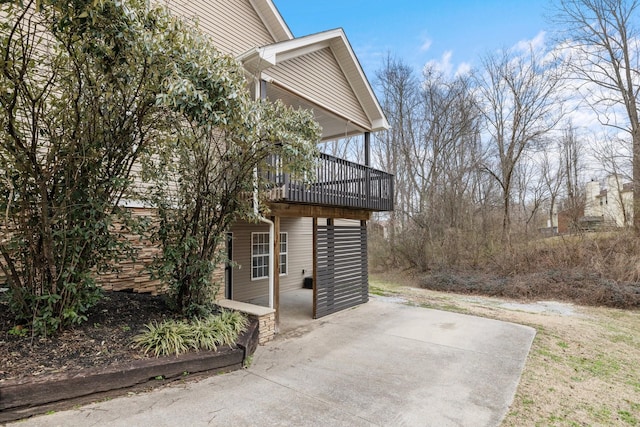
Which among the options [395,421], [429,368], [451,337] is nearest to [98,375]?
[395,421]

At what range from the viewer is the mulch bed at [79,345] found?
315 centimetres

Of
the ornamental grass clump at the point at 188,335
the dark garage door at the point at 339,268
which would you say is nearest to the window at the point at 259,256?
the dark garage door at the point at 339,268

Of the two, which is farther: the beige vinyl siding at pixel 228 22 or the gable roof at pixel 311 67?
the beige vinyl siding at pixel 228 22

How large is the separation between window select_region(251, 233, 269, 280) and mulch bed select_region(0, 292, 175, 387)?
4.41m

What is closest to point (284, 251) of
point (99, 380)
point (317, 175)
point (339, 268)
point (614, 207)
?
point (339, 268)

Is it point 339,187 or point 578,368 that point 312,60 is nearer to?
point 339,187

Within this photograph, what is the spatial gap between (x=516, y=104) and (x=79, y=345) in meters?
17.5

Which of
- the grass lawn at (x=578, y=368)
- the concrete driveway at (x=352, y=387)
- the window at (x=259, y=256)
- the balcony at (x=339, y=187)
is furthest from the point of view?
the window at (x=259, y=256)

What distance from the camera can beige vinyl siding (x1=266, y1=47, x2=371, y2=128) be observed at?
708 centimetres

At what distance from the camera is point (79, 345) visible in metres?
3.66

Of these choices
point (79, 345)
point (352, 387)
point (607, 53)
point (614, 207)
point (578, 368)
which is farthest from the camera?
point (607, 53)

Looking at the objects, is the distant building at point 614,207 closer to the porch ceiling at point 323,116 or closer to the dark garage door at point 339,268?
the dark garage door at point 339,268

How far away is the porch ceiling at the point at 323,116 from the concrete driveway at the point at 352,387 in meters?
4.53

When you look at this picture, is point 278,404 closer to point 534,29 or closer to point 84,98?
point 84,98
